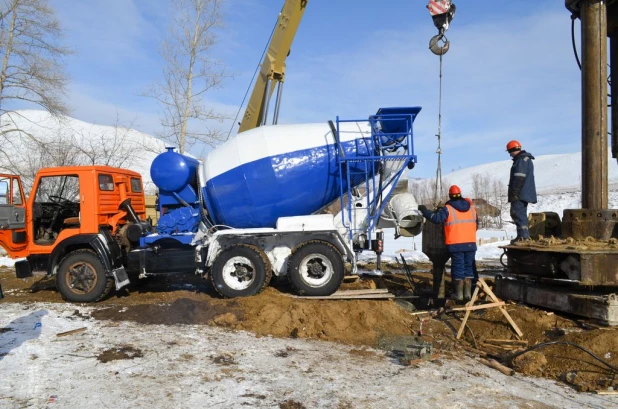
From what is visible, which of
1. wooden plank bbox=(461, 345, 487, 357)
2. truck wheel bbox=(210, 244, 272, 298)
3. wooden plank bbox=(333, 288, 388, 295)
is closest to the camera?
wooden plank bbox=(461, 345, 487, 357)

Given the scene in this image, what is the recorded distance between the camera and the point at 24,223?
7.96 meters

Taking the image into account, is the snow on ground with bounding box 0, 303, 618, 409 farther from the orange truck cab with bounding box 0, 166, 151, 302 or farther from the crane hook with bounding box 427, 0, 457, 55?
the crane hook with bounding box 427, 0, 457, 55

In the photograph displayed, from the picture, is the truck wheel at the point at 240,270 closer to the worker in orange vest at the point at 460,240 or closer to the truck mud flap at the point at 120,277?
the truck mud flap at the point at 120,277

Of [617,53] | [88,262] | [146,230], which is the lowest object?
[88,262]

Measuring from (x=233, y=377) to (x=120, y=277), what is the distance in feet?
13.8

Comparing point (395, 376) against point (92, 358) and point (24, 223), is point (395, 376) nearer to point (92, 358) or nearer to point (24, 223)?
point (92, 358)

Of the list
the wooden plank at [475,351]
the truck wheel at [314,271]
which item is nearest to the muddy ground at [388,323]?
the wooden plank at [475,351]

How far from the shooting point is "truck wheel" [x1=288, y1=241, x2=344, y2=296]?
24.3 feet

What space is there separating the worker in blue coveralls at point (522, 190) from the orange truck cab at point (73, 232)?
6626 mm

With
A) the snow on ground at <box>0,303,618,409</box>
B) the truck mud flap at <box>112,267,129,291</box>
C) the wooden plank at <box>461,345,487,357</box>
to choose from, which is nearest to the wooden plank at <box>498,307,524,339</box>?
the wooden plank at <box>461,345,487,357</box>

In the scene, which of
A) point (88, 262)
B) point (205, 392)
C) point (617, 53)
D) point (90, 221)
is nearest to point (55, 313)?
point (88, 262)

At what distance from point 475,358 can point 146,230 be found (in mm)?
6165

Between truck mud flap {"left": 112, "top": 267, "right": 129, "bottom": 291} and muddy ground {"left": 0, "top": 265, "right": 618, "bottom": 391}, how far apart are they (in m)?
0.37

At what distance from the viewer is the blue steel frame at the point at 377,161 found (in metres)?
7.63
